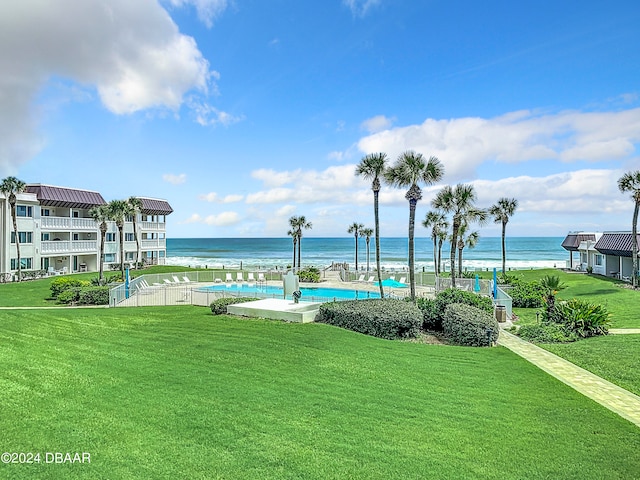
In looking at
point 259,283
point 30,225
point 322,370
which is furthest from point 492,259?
point 322,370

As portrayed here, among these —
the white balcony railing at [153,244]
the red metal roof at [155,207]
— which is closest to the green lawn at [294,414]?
the white balcony railing at [153,244]

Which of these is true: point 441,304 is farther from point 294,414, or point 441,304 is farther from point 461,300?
point 294,414

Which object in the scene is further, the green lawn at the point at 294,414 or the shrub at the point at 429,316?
the shrub at the point at 429,316

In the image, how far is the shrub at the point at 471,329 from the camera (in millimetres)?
14711

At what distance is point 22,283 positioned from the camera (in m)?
33.8

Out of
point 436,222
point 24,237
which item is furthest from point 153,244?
point 436,222

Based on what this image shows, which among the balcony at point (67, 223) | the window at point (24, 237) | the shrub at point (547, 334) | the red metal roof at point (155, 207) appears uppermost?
the red metal roof at point (155, 207)

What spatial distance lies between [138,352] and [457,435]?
8990mm

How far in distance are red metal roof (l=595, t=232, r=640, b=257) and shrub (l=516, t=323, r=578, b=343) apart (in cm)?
2292

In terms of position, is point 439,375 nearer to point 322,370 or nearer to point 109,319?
point 322,370

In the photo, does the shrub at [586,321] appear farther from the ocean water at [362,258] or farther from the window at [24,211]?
the window at [24,211]

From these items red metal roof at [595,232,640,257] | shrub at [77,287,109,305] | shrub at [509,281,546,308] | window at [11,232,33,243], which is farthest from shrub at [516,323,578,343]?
window at [11,232,33,243]

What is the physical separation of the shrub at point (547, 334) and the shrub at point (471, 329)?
2046mm

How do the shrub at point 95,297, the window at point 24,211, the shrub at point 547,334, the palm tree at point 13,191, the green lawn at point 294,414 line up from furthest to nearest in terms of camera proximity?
the window at point 24,211 < the palm tree at point 13,191 < the shrub at point 95,297 < the shrub at point 547,334 < the green lawn at point 294,414
